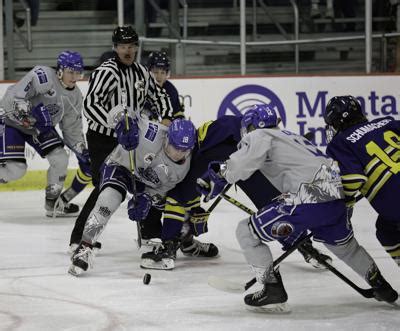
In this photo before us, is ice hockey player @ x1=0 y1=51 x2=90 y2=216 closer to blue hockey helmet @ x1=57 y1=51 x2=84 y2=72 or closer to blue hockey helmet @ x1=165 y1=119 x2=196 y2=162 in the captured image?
blue hockey helmet @ x1=57 y1=51 x2=84 y2=72

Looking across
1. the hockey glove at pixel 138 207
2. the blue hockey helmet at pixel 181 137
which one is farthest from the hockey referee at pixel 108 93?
the blue hockey helmet at pixel 181 137

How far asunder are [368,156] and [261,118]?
17.1 inches

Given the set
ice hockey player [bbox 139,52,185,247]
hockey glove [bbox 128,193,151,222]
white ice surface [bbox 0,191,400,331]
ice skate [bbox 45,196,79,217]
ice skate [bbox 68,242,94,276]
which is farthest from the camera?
ice skate [bbox 45,196,79,217]

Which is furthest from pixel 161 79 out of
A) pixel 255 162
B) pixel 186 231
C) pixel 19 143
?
pixel 255 162

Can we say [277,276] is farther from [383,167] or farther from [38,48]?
[38,48]

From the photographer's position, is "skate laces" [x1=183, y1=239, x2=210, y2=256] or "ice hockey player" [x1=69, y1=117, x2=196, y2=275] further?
"skate laces" [x1=183, y1=239, x2=210, y2=256]

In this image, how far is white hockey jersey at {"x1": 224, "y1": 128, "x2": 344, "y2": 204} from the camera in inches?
129

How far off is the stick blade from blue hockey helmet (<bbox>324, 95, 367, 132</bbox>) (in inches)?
29.5

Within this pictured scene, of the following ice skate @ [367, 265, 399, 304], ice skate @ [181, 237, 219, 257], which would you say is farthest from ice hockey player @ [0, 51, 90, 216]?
ice skate @ [367, 265, 399, 304]

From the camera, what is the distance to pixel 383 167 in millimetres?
3320

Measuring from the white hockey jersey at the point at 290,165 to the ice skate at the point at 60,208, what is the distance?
2.70m

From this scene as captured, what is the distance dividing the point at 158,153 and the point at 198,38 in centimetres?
361

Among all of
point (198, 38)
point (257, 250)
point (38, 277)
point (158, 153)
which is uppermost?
point (198, 38)

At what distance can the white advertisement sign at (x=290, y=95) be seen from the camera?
24.0 feet
